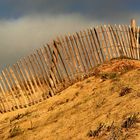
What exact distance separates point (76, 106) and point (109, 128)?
340 cm

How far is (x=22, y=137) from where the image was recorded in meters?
9.04

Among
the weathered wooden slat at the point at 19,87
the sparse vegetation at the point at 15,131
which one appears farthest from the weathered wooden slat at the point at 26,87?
Answer: the sparse vegetation at the point at 15,131

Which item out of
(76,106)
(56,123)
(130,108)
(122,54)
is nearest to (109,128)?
(130,108)

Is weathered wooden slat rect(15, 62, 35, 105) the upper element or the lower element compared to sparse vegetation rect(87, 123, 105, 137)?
lower

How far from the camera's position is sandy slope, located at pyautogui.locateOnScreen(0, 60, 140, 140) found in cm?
777

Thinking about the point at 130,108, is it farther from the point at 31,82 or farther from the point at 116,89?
the point at 31,82

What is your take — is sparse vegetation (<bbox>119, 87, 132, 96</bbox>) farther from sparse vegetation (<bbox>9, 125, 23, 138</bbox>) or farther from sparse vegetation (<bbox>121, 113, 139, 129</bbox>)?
sparse vegetation (<bbox>9, 125, 23, 138</bbox>)

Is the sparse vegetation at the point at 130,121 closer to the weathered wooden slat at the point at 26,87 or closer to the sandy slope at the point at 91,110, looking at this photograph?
the sandy slope at the point at 91,110

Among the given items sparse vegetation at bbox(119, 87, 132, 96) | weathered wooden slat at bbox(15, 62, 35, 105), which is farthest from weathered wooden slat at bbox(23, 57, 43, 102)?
sparse vegetation at bbox(119, 87, 132, 96)

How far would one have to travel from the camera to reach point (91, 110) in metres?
9.66

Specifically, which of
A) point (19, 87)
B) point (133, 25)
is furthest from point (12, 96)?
point (133, 25)

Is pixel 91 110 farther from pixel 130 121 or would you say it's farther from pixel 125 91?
pixel 130 121

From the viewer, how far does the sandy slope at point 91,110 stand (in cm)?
777

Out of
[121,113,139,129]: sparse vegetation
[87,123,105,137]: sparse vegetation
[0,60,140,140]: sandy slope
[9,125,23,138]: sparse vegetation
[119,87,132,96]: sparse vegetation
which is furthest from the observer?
[119,87,132,96]: sparse vegetation
